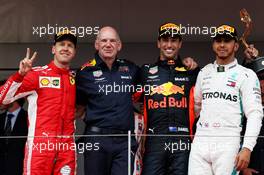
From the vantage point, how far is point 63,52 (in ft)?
8.65

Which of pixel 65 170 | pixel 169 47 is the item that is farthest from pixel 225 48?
pixel 65 170

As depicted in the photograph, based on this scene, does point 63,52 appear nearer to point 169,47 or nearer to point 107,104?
point 107,104

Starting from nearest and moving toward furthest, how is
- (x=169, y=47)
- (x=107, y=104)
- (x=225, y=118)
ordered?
(x=225, y=118) → (x=107, y=104) → (x=169, y=47)

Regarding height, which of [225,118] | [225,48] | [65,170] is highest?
[225,48]

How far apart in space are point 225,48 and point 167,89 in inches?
10.2

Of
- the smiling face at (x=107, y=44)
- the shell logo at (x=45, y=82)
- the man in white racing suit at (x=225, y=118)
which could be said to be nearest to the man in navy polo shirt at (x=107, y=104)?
the smiling face at (x=107, y=44)

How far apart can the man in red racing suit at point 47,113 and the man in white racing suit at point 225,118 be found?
17.9 inches

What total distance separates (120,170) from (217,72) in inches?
19.3

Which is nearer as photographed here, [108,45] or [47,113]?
[47,113]

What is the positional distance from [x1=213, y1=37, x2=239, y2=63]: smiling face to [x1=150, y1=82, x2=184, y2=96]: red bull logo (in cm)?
18

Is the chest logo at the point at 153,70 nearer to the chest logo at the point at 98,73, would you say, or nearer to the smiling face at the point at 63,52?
the chest logo at the point at 98,73

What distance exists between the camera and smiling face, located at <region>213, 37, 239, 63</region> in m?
2.53

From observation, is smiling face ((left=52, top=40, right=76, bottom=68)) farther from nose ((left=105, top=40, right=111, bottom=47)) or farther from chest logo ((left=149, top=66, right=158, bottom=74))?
Result: chest logo ((left=149, top=66, right=158, bottom=74))

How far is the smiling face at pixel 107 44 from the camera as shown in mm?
2662
